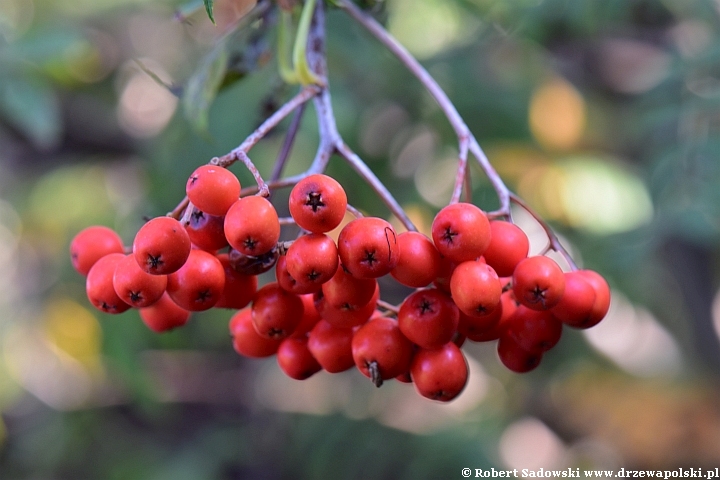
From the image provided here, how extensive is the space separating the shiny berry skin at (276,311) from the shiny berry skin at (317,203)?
0.17 m

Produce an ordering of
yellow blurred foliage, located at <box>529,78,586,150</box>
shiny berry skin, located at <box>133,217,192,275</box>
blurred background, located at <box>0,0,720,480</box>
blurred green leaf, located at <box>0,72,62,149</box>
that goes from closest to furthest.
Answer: shiny berry skin, located at <box>133,217,192,275</box> → blurred green leaf, located at <box>0,72,62,149</box> → blurred background, located at <box>0,0,720,480</box> → yellow blurred foliage, located at <box>529,78,586,150</box>

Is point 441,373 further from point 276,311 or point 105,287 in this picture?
point 105,287

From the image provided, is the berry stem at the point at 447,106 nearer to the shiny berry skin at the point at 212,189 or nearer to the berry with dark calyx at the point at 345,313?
the berry with dark calyx at the point at 345,313

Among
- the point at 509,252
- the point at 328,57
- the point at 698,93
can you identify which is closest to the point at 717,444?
the point at 698,93

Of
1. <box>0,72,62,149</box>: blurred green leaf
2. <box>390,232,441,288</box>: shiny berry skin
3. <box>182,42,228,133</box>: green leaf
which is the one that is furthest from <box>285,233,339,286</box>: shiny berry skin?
<box>0,72,62,149</box>: blurred green leaf

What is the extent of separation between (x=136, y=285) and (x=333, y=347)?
0.35 meters

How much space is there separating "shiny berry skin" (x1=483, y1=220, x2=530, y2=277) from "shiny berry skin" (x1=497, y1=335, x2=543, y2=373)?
166 mm

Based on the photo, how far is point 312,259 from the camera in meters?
0.90

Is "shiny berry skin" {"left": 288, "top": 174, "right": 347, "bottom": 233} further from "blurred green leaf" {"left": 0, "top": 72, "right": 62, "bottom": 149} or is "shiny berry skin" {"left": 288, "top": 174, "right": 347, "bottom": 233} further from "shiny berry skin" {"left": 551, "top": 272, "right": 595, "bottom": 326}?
"blurred green leaf" {"left": 0, "top": 72, "right": 62, "bottom": 149}

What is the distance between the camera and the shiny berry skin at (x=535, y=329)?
109 centimetres

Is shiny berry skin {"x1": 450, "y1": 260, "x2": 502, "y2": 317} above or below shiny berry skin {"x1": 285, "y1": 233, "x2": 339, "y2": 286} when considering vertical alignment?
below

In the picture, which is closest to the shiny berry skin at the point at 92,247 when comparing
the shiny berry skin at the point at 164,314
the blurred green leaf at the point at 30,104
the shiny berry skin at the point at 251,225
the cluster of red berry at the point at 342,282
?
the cluster of red berry at the point at 342,282

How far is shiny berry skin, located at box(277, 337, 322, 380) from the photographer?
45.6 inches

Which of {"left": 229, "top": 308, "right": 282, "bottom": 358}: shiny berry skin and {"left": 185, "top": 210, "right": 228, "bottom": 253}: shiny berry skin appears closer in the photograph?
{"left": 185, "top": 210, "right": 228, "bottom": 253}: shiny berry skin
